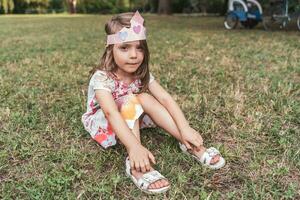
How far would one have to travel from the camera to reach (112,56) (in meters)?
3.10

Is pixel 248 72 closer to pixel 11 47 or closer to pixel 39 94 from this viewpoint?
pixel 39 94

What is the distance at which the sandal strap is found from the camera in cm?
258

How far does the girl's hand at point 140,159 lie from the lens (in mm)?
2643

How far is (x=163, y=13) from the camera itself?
28.5 m

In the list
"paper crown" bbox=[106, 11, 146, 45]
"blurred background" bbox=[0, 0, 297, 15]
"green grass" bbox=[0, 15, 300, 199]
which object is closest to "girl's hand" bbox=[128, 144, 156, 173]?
"green grass" bbox=[0, 15, 300, 199]

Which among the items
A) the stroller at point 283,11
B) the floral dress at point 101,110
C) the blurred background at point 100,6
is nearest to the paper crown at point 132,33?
the floral dress at point 101,110

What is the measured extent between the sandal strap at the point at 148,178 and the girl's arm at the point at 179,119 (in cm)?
37

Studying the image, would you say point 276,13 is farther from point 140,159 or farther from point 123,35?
point 140,159

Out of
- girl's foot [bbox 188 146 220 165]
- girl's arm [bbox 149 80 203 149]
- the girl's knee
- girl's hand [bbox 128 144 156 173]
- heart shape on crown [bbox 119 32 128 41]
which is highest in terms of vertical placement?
heart shape on crown [bbox 119 32 128 41]

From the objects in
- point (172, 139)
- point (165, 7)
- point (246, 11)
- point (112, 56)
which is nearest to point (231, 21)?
point (246, 11)

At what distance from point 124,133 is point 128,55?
53cm

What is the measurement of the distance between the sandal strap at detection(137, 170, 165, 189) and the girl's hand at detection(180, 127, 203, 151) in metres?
0.37

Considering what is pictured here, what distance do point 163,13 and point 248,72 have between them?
23426 mm

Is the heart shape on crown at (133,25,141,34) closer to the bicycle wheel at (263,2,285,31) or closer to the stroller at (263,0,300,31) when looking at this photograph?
the stroller at (263,0,300,31)
